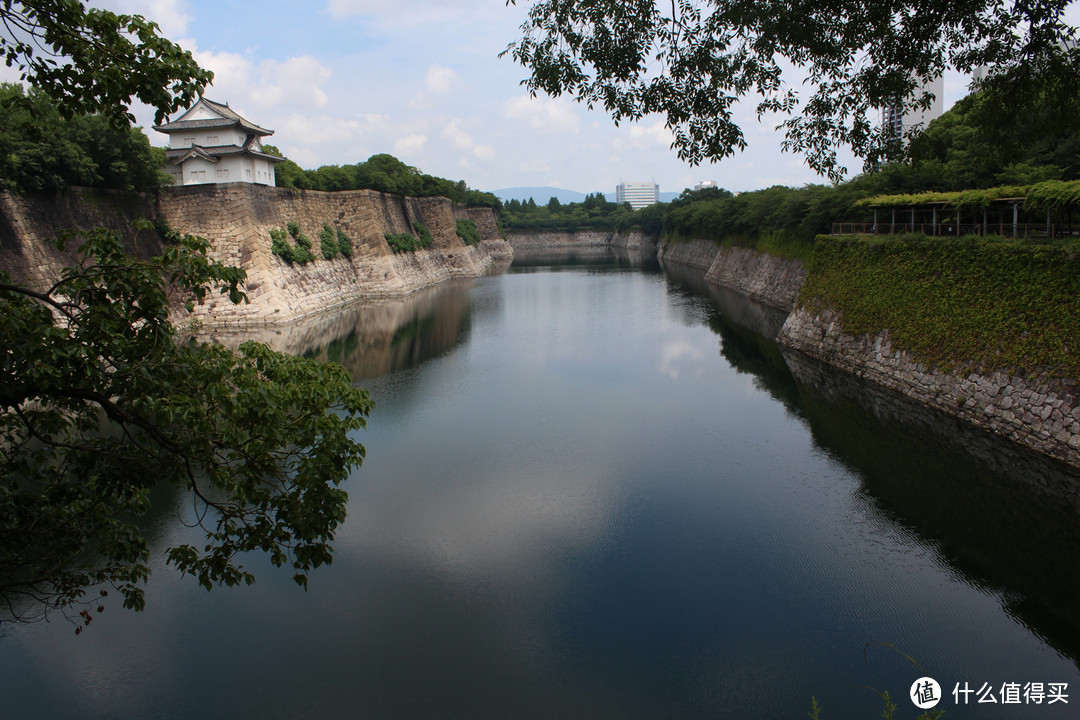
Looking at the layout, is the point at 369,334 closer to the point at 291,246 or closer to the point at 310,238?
the point at 291,246

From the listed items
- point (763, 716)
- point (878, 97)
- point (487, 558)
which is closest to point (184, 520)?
point (487, 558)

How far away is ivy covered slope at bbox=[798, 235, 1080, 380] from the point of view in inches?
430

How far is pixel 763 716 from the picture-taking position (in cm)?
573

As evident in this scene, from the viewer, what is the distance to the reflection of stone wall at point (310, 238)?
25.6 meters

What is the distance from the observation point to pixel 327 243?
3288 centimetres

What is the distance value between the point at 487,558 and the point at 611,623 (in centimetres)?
187

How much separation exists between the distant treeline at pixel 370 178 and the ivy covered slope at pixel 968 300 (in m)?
26.8

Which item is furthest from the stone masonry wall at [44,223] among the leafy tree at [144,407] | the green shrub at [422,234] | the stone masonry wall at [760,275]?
the green shrub at [422,234]

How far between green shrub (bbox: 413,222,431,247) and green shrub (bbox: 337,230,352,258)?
30.1 ft

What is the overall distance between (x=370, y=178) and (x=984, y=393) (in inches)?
1410

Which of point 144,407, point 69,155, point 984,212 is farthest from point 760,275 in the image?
point 144,407

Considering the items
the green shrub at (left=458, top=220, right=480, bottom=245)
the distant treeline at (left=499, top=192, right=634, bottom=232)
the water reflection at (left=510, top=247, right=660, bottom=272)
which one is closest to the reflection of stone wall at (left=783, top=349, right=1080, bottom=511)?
the water reflection at (left=510, top=247, right=660, bottom=272)

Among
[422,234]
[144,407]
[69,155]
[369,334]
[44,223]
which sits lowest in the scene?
[369,334]

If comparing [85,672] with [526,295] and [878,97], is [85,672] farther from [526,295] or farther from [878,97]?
[526,295]
